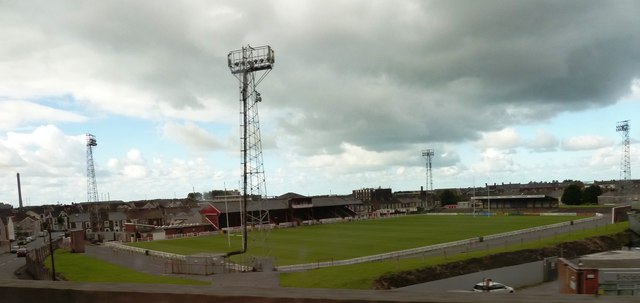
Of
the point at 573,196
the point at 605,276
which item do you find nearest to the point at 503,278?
the point at 605,276

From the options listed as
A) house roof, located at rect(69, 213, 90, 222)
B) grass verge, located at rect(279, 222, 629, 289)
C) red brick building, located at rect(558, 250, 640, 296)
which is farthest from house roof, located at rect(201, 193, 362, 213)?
red brick building, located at rect(558, 250, 640, 296)

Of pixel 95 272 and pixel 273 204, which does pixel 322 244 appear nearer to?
pixel 95 272

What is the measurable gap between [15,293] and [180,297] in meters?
1.74

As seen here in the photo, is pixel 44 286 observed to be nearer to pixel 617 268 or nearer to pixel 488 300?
pixel 488 300

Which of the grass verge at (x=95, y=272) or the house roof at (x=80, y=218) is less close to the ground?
the grass verge at (x=95, y=272)

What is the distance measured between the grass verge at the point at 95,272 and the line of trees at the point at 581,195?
9184 centimetres

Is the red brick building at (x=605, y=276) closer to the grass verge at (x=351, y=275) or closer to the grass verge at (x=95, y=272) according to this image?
the grass verge at (x=351, y=275)

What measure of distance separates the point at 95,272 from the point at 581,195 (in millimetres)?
95660

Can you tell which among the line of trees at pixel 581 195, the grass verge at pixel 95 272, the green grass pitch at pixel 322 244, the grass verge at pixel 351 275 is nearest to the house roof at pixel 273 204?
the green grass pitch at pixel 322 244

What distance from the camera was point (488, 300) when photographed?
2.93 m

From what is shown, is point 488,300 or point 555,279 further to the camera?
point 555,279

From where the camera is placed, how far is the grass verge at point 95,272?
93.5 feet

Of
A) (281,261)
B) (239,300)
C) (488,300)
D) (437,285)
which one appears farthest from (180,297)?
(281,261)

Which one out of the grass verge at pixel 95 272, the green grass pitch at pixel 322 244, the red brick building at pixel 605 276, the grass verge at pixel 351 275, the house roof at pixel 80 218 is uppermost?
the red brick building at pixel 605 276
